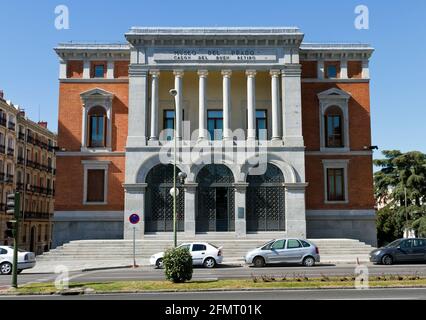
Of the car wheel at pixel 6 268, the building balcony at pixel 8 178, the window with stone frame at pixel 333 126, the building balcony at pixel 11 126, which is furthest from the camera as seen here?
the building balcony at pixel 11 126

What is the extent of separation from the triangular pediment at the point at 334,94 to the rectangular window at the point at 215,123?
812cm

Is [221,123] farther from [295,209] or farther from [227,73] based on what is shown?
[295,209]

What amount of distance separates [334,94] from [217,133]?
987 centimetres

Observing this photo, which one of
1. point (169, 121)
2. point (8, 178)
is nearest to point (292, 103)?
point (169, 121)

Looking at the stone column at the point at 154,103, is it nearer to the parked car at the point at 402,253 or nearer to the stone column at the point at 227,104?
the stone column at the point at 227,104

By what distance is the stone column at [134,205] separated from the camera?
34.8m

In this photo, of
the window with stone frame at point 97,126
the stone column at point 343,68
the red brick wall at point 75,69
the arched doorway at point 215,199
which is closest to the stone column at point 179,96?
the arched doorway at point 215,199

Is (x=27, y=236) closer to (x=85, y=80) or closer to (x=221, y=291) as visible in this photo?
(x=85, y=80)

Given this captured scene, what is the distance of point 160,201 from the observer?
3578 centimetres

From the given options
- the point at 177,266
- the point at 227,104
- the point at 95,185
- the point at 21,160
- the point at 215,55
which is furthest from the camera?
the point at 21,160

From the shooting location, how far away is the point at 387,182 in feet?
161

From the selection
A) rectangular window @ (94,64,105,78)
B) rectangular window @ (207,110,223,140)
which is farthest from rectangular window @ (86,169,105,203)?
rectangular window @ (207,110,223,140)

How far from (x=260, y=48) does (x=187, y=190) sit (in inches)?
475
